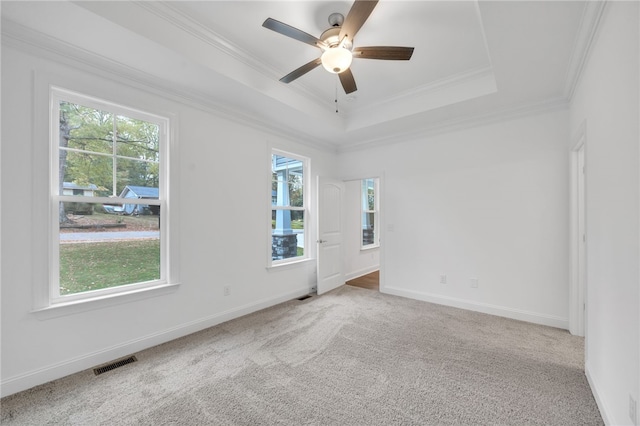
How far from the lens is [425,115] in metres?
3.53

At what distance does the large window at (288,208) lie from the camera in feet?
13.4

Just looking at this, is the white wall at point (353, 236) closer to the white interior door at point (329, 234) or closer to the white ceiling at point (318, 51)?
the white interior door at point (329, 234)

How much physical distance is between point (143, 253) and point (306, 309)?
6.91ft

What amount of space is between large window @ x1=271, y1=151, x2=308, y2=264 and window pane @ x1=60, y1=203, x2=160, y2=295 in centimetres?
166

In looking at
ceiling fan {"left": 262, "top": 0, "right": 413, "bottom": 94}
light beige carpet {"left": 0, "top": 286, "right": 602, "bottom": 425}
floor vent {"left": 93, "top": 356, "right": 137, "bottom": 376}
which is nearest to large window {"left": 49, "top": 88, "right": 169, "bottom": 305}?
floor vent {"left": 93, "top": 356, "right": 137, "bottom": 376}

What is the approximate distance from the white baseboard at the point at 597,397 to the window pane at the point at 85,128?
14.0 ft

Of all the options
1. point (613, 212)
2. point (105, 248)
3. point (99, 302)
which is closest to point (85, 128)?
point (105, 248)

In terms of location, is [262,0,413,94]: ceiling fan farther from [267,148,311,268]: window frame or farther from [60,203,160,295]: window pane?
[60,203,160,295]: window pane

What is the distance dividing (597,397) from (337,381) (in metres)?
1.81

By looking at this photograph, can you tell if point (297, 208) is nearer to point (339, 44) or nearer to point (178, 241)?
point (178, 241)

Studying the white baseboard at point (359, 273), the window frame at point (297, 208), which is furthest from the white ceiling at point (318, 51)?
the white baseboard at point (359, 273)

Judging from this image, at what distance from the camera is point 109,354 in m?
2.36

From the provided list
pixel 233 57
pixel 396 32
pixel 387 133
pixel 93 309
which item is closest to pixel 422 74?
pixel 396 32

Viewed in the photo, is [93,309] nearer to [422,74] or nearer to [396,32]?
[396,32]
